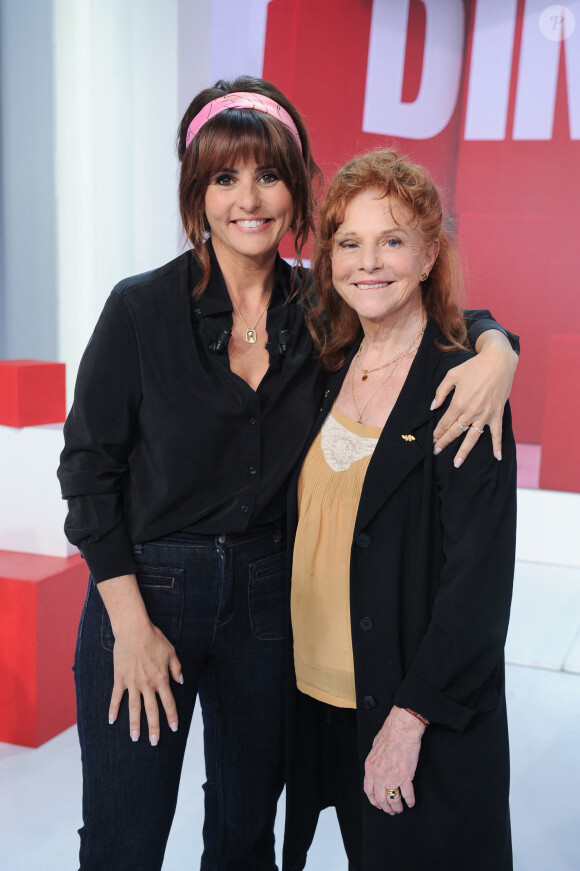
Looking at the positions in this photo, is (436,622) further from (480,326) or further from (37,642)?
(37,642)

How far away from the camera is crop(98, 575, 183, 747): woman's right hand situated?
1438 millimetres

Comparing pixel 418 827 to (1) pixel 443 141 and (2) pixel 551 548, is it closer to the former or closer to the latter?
(2) pixel 551 548

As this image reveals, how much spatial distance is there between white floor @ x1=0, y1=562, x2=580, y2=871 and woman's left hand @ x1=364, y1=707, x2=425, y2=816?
104 cm

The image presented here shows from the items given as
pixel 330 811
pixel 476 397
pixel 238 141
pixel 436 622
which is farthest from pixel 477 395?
pixel 330 811

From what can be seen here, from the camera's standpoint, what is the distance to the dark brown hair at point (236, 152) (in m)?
1.48

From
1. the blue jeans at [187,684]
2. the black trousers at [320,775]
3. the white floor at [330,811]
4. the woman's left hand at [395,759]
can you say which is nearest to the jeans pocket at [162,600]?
the blue jeans at [187,684]

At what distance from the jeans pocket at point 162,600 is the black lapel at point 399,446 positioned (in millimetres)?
345

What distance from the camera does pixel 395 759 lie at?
1.37m

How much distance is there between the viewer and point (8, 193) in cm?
493

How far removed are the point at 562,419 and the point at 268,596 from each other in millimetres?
2310

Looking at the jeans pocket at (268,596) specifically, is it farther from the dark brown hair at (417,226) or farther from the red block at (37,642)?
the red block at (37,642)

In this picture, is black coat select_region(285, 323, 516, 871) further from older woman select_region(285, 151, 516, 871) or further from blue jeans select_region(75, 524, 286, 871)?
blue jeans select_region(75, 524, 286, 871)

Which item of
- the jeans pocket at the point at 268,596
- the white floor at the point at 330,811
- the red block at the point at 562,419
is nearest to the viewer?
the jeans pocket at the point at 268,596

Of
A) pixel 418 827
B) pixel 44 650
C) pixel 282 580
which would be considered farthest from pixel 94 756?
pixel 44 650
